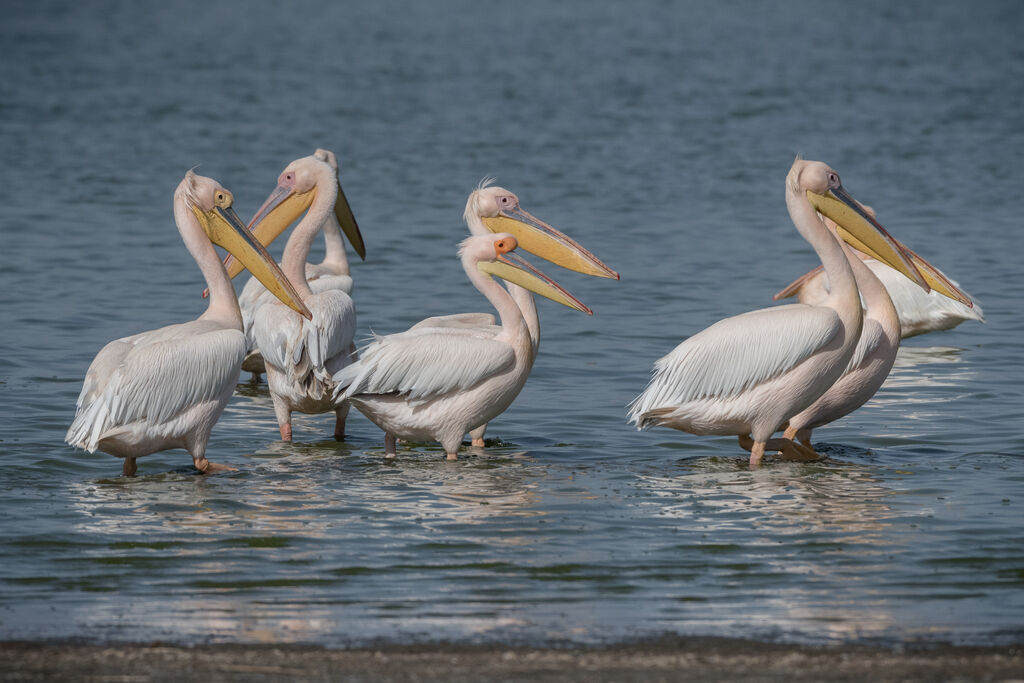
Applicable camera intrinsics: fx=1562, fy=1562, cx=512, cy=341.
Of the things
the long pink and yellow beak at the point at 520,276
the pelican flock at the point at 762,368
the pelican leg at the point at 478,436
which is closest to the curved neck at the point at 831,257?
the pelican flock at the point at 762,368

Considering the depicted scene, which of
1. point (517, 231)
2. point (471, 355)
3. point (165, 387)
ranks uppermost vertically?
point (517, 231)

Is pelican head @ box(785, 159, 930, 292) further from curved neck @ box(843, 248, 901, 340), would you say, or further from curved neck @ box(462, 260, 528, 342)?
curved neck @ box(462, 260, 528, 342)

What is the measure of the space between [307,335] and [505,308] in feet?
2.92

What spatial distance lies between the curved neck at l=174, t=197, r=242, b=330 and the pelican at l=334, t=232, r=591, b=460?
20.2 inches

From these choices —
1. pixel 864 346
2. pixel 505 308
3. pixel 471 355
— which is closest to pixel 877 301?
pixel 864 346

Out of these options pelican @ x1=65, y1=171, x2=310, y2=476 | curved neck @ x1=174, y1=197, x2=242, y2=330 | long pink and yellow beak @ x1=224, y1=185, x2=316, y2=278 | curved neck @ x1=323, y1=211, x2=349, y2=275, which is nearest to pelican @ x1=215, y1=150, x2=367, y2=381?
curved neck @ x1=323, y1=211, x2=349, y2=275

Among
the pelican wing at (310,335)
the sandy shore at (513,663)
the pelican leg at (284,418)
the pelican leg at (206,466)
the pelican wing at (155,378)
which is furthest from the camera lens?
the pelican leg at (284,418)

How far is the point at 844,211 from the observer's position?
22.8 ft

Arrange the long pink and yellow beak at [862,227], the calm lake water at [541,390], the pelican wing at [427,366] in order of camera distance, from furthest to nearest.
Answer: the long pink and yellow beak at [862,227] < the pelican wing at [427,366] < the calm lake water at [541,390]

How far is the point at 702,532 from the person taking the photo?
539 cm

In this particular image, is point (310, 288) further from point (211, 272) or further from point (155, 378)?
point (155, 378)

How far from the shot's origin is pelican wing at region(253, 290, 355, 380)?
6758mm

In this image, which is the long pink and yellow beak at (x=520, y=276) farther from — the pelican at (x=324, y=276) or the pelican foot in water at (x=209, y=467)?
the pelican foot in water at (x=209, y=467)

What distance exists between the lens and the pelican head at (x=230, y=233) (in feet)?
21.5
